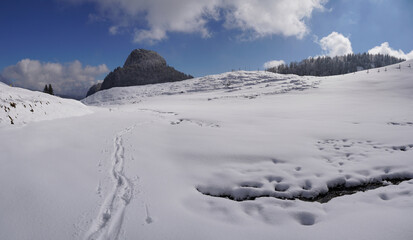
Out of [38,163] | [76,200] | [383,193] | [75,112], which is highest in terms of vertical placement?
[75,112]

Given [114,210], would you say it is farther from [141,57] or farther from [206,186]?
[141,57]

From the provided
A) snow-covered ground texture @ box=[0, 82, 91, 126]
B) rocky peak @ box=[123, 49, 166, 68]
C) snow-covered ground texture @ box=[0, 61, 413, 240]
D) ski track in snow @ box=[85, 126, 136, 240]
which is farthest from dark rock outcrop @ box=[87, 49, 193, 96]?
ski track in snow @ box=[85, 126, 136, 240]

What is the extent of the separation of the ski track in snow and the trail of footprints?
1798 millimetres

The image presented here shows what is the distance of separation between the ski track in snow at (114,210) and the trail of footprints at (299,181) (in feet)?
5.90

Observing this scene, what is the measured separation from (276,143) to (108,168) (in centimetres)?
621

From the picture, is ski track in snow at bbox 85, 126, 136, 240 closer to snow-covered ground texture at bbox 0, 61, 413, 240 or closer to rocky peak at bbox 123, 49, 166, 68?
snow-covered ground texture at bbox 0, 61, 413, 240

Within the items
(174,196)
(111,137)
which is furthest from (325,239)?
(111,137)

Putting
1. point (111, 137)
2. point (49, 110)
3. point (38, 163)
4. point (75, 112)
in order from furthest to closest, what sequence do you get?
point (75, 112), point (49, 110), point (111, 137), point (38, 163)

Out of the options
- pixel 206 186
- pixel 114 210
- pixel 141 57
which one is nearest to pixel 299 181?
pixel 206 186

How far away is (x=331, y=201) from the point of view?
164 inches

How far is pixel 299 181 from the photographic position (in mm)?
5047

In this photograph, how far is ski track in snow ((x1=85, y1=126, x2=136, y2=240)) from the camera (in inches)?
128

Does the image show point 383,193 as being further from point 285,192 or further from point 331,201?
point 285,192

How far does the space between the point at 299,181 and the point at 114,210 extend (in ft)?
14.7
